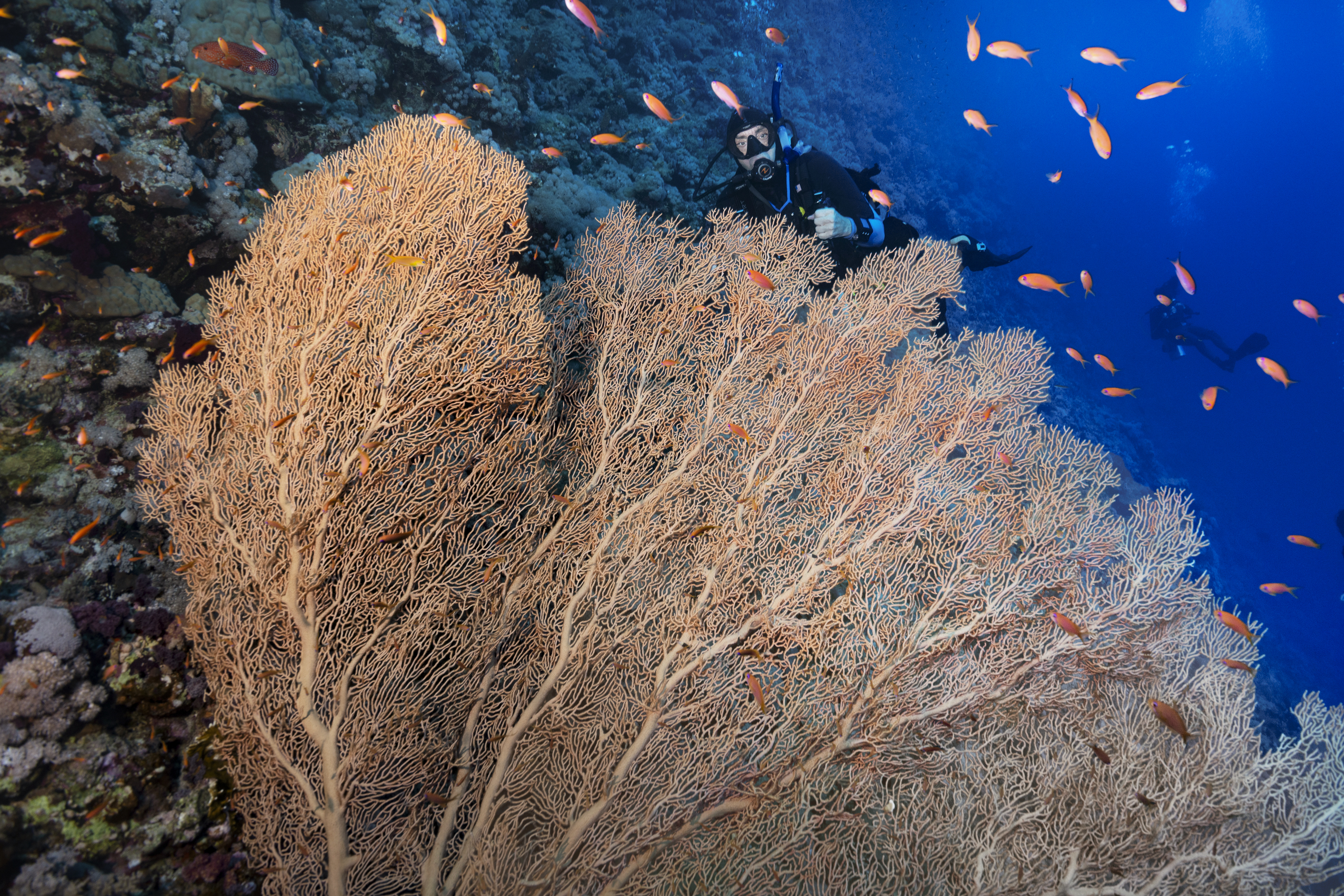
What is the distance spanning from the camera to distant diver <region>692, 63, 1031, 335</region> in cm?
555

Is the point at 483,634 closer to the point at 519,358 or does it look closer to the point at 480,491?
the point at 480,491

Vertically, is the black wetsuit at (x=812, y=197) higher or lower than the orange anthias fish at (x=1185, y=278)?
higher

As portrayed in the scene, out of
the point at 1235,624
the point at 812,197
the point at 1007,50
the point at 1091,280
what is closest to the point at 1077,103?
the point at 1007,50

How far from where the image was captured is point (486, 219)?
3.32 m

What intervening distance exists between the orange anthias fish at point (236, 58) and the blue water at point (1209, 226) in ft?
66.0

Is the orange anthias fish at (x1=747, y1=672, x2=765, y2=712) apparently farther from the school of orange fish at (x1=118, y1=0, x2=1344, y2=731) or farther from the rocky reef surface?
the rocky reef surface

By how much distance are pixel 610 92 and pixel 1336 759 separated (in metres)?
12.0

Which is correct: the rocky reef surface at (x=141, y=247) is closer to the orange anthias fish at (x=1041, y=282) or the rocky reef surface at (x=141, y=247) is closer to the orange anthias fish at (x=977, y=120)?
the orange anthias fish at (x=977, y=120)

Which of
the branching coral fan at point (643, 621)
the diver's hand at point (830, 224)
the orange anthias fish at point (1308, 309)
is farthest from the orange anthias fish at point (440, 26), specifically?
the orange anthias fish at point (1308, 309)

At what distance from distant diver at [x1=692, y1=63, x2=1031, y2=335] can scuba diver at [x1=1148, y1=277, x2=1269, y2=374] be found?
18.9 metres

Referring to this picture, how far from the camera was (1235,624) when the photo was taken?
3281 mm

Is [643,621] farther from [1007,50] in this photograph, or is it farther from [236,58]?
[236,58]

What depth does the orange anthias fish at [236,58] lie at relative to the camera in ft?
17.0

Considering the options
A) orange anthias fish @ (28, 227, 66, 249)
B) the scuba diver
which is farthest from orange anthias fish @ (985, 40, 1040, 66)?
the scuba diver
